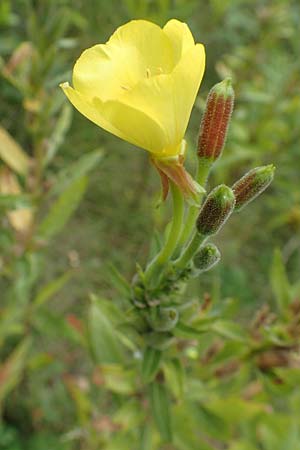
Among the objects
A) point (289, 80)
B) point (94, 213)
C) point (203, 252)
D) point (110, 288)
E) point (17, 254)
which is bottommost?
point (110, 288)

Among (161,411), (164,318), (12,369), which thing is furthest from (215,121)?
(12,369)

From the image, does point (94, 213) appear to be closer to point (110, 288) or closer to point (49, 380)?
point (110, 288)

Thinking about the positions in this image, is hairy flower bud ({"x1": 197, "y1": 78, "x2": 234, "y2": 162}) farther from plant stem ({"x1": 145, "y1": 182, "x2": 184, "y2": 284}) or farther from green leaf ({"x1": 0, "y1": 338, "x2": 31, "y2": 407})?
green leaf ({"x1": 0, "y1": 338, "x2": 31, "y2": 407})

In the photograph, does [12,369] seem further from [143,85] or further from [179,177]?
[143,85]

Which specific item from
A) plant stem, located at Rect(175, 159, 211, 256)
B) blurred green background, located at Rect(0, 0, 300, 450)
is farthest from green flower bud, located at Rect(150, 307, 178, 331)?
blurred green background, located at Rect(0, 0, 300, 450)

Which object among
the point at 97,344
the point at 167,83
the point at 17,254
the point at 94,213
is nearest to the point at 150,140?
the point at 167,83

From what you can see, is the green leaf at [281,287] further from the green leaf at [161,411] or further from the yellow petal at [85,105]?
the yellow petal at [85,105]
